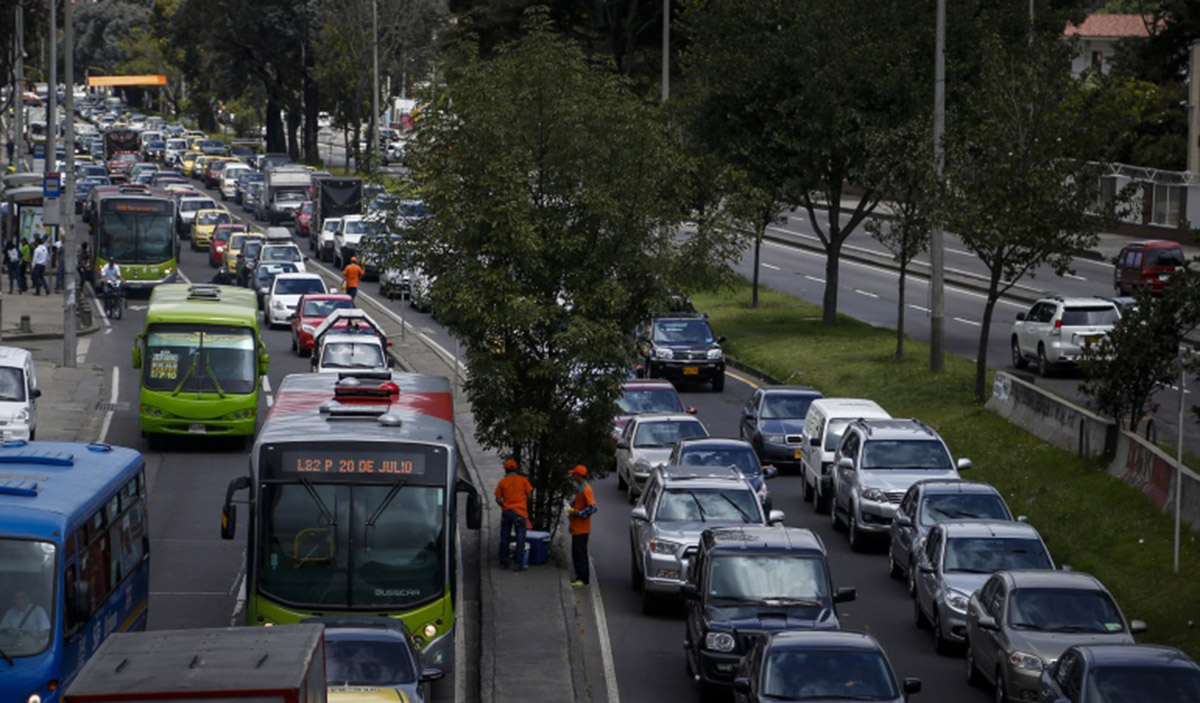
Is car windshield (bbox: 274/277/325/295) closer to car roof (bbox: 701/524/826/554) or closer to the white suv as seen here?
the white suv

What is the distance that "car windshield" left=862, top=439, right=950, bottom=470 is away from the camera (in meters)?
28.6

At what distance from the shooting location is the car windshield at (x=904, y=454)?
1127 inches

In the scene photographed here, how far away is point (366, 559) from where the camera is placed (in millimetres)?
18719

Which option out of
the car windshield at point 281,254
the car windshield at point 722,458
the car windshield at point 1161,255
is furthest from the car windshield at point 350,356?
the car windshield at point 1161,255

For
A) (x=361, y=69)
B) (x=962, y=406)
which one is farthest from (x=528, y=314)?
(x=361, y=69)

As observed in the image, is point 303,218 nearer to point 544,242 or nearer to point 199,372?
point 199,372

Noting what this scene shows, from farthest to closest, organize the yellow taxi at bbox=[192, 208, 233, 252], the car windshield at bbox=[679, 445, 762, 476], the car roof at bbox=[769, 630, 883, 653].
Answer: the yellow taxi at bbox=[192, 208, 233, 252] → the car windshield at bbox=[679, 445, 762, 476] → the car roof at bbox=[769, 630, 883, 653]

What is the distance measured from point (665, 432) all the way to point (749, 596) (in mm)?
12183

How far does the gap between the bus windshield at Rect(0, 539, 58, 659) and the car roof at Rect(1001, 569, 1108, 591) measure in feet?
32.8

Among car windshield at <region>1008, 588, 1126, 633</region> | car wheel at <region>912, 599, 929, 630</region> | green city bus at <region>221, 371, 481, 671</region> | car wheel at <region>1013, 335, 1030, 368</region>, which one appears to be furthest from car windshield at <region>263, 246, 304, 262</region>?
car windshield at <region>1008, 588, 1126, 633</region>

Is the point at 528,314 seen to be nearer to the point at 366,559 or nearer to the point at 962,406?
the point at 366,559

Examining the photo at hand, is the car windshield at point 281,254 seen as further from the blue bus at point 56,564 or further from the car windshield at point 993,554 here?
the blue bus at point 56,564

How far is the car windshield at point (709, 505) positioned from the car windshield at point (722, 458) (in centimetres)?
389

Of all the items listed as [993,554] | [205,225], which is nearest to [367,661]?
[993,554]
